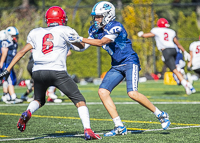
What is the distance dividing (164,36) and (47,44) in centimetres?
681

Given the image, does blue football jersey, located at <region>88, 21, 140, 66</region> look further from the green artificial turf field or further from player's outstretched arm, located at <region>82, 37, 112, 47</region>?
the green artificial turf field

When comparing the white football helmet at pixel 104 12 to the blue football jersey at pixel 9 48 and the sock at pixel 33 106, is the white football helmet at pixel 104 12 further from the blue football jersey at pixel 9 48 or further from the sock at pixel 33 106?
the blue football jersey at pixel 9 48

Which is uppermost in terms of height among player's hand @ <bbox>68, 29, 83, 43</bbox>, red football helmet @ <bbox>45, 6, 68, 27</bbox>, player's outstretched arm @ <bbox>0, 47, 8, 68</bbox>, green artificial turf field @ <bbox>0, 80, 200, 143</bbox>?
red football helmet @ <bbox>45, 6, 68, 27</bbox>

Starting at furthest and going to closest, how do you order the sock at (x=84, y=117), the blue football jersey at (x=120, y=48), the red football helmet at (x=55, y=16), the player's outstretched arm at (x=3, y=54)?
the player's outstretched arm at (x=3, y=54) < the blue football jersey at (x=120, y=48) < the red football helmet at (x=55, y=16) < the sock at (x=84, y=117)

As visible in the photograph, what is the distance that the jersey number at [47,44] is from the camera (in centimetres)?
502

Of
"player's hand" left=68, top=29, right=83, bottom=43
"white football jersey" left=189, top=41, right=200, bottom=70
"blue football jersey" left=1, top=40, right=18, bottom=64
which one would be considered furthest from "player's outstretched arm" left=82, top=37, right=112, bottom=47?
"white football jersey" left=189, top=41, right=200, bottom=70

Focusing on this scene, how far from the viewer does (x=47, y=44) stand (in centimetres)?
502

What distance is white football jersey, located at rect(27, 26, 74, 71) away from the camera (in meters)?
5.00

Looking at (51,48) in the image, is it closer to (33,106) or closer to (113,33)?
(33,106)

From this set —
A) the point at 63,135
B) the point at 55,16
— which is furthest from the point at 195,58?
the point at 55,16

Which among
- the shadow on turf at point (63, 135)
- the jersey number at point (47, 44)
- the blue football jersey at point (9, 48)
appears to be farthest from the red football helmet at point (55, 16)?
the blue football jersey at point (9, 48)

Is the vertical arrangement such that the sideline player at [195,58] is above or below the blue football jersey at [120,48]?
below

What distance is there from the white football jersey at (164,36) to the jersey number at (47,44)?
22.1 feet

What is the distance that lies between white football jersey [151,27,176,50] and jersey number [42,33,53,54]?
6.75 m
